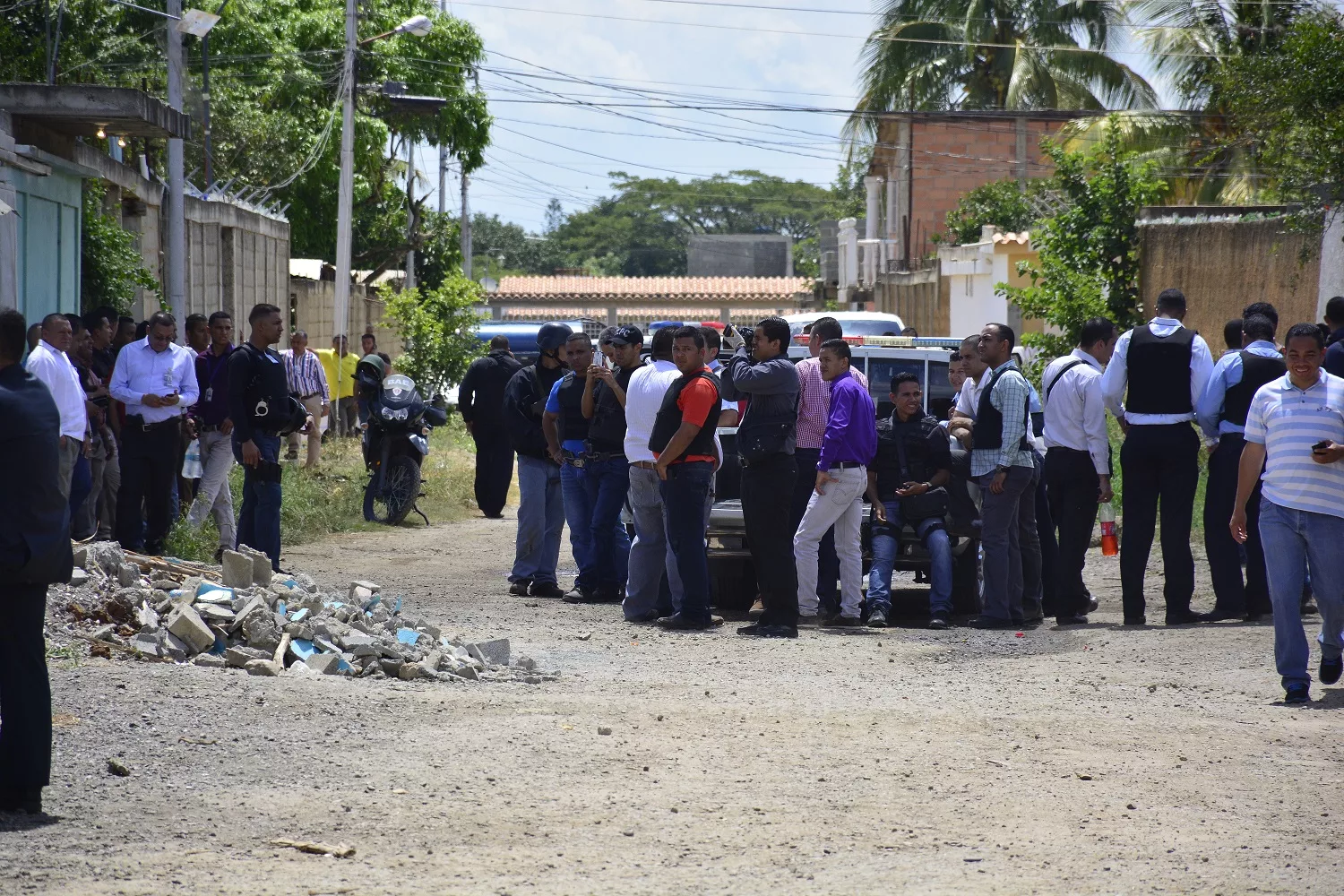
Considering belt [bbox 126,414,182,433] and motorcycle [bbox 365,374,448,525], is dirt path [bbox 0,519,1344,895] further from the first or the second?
motorcycle [bbox 365,374,448,525]

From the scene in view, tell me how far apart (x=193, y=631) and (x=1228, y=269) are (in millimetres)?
15747

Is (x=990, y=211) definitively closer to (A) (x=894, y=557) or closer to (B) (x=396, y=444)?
(B) (x=396, y=444)

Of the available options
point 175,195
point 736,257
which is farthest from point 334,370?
point 736,257

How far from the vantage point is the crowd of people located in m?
9.48

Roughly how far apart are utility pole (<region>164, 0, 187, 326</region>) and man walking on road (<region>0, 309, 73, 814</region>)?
1138cm

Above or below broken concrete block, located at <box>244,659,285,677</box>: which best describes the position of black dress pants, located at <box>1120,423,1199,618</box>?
above

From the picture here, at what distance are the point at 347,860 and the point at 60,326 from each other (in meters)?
5.49

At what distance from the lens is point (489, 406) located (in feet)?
43.3

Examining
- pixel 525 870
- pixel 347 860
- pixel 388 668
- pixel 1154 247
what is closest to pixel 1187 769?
pixel 525 870

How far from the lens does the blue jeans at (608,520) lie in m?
10.8

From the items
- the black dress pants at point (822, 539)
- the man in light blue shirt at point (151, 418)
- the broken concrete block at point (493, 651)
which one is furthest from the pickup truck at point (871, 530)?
the man in light blue shirt at point (151, 418)

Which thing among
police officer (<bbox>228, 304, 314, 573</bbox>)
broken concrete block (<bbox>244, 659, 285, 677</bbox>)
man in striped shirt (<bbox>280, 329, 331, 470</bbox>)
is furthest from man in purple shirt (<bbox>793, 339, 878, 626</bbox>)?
man in striped shirt (<bbox>280, 329, 331, 470</bbox>)

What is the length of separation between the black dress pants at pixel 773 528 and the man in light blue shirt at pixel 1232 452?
273 centimetres

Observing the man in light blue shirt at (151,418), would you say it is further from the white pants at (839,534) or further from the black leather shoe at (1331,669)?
the black leather shoe at (1331,669)
